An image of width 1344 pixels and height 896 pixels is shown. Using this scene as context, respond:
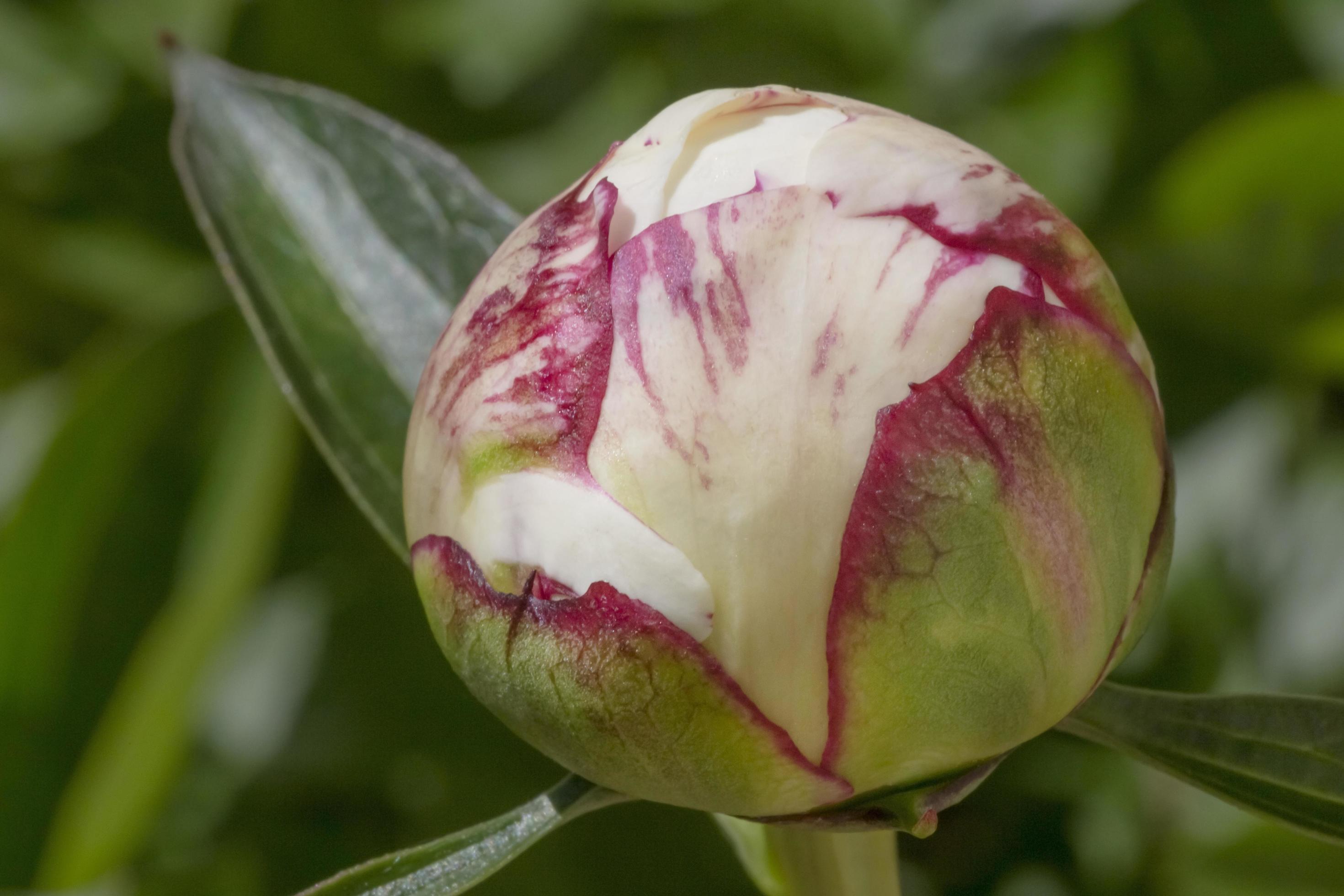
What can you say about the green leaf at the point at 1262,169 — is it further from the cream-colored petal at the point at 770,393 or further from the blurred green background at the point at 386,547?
the cream-colored petal at the point at 770,393

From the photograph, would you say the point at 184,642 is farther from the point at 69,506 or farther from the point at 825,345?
the point at 825,345

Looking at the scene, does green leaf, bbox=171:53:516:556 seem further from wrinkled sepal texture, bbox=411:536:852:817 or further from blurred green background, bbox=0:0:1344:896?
blurred green background, bbox=0:0:1344:896

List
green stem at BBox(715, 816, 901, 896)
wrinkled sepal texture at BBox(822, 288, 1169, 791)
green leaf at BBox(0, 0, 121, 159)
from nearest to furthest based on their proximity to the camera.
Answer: wrinkled sepal texture at BBox(822, 288, 1169, 791) → green stem at BBox(715, 816, 901, 896) → green leaf at BBox(0, 0, 121, 159)

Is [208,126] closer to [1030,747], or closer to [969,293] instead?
[969,293]

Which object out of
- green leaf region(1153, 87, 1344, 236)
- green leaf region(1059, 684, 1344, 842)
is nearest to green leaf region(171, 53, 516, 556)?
green leaf region(1059, 684, 1344, 842)

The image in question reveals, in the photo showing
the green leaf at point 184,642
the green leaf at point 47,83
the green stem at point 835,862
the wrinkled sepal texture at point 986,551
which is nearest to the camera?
the wrinkled sepal texture at point 986,551

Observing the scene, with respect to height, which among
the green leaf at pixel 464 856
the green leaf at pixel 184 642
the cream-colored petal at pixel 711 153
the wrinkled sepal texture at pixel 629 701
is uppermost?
the cream-colored petal at pixel 711 153

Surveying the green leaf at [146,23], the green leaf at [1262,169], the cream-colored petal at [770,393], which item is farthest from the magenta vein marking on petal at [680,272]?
the green leaf at [146,23]
